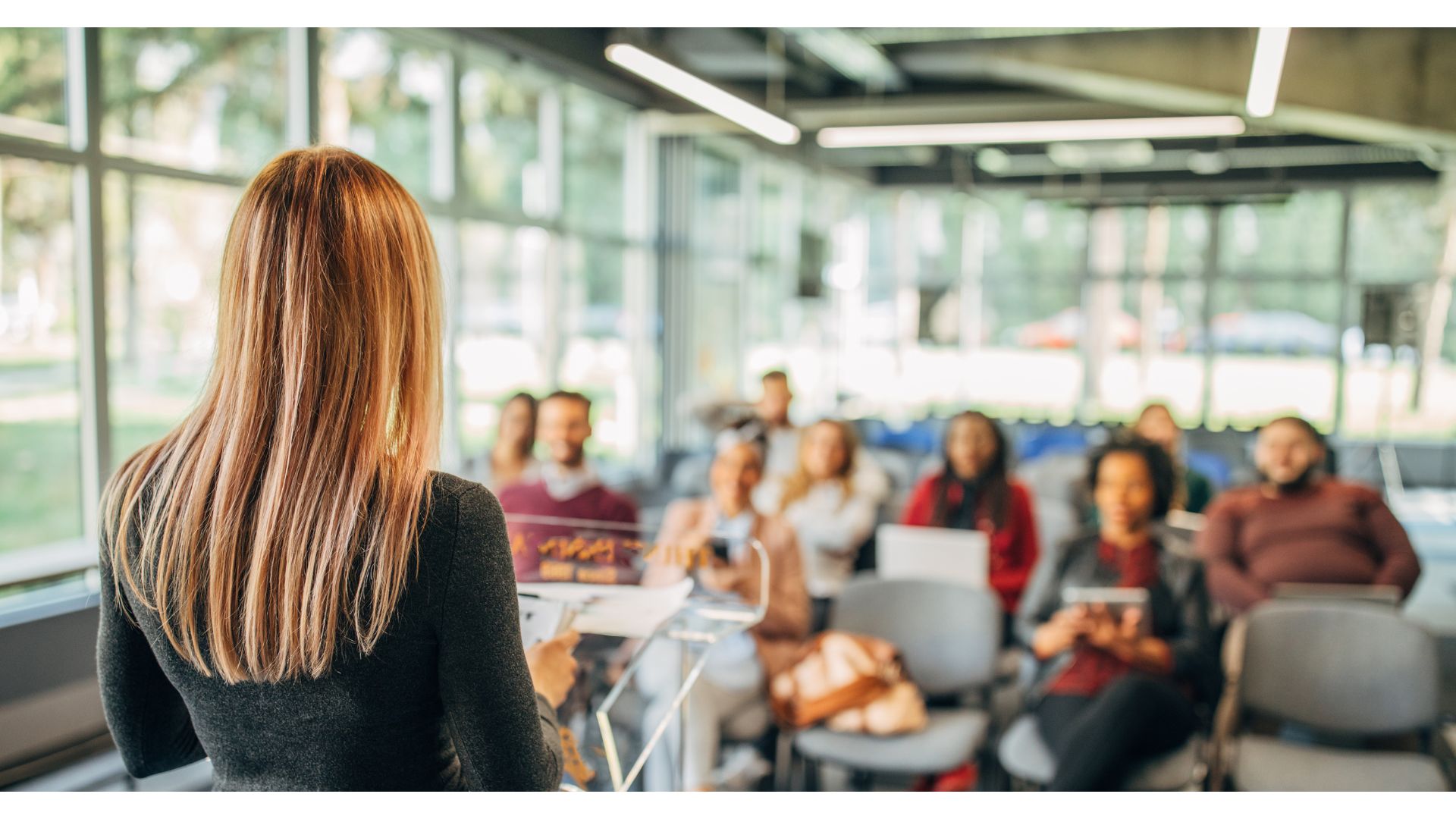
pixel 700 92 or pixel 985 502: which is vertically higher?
pixel 700 92

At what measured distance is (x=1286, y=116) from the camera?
750 centimetres

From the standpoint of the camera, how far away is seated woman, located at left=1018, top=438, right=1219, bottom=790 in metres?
3.01

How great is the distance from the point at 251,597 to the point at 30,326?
3.90m

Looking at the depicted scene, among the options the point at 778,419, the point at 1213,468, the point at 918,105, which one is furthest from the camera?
the point at 918,105

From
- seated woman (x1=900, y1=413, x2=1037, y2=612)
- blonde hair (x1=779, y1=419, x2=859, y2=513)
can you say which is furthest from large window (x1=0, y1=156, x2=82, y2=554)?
seated woman (x1=900, y1=413, x2=1037, y2=612)

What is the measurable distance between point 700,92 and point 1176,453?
3244 mm

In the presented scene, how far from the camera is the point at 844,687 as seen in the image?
3123mm

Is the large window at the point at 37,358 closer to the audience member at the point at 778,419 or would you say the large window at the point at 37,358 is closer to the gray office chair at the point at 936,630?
the gray office chair at the point at 936,630

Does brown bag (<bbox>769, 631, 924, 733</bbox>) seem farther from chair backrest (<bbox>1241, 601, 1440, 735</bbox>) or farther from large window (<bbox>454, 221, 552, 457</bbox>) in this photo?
large window (<bbox>454, 221, 552, 457</bbox>)

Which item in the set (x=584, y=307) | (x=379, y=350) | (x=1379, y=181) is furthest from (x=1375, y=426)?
(x=379, y=350)

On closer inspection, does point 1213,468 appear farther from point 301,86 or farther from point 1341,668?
point 301,86

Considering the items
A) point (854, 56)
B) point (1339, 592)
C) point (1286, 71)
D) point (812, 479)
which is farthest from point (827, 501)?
point (854, 56)

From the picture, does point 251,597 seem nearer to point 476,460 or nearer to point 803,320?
point 476,460

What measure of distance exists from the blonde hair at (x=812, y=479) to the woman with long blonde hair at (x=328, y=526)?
→ 13.4 ft
